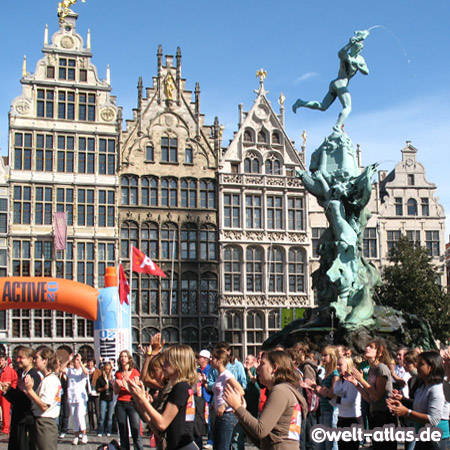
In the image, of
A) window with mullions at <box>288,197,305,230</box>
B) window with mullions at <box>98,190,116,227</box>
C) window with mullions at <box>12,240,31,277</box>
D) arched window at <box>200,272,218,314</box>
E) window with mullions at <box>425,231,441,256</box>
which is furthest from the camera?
window with mullions at <box>425,231,441,256</box>

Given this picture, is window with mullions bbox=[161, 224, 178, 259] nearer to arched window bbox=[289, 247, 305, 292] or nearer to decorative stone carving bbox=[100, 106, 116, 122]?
decorative stone carving bbox=[100, 106, 116, 122]

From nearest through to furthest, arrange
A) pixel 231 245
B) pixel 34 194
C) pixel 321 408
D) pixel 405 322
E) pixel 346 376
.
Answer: pixel 346 376
pixel 321 408
pixel 405 322
pixel 34 194
pixel 231 245

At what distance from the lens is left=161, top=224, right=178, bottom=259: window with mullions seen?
111 feet

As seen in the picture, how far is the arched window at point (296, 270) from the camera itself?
35.5 meters

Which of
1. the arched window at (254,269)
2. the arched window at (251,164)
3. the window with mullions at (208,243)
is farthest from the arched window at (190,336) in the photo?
the arched window at (251,164)

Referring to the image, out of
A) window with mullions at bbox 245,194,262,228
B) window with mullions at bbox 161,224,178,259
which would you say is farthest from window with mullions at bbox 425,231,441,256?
window with mullions at bbox 161,224,178,259

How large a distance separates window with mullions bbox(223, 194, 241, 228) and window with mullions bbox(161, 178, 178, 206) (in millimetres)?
2501

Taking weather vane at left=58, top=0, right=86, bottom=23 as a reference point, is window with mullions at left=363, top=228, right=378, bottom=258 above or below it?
below

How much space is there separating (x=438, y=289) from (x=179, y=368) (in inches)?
1049

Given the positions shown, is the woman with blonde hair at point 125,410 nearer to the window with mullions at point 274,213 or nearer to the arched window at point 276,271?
the arched window at point 276,271

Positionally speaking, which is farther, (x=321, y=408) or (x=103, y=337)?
(x=103, y=337)

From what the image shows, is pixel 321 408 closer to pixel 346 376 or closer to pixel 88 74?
pixel 346 376

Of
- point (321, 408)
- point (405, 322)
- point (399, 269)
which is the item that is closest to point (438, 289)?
point (399, 269)

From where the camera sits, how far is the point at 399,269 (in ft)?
99.5
